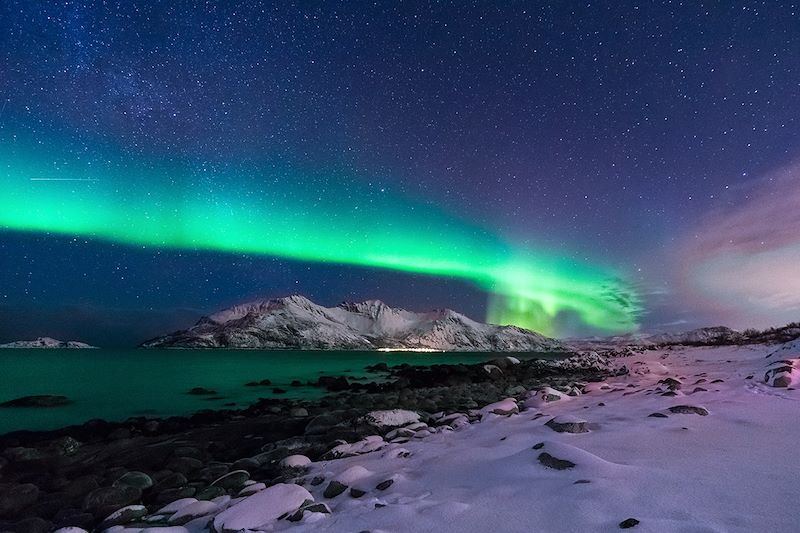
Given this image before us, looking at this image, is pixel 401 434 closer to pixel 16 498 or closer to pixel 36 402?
pixel 16 498

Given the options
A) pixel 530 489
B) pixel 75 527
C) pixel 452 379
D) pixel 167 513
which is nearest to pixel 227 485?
pixel 167 513

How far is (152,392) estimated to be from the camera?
2791 centimetres

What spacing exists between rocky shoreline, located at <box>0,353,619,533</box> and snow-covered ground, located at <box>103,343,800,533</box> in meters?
0.78

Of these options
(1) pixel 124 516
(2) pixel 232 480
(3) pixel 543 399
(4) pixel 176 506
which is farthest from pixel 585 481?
(3) pixel 543 399

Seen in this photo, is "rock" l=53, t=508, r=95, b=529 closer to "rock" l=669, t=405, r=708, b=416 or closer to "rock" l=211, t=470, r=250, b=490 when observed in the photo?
"rock" l=211, t=470, r=250, b=490

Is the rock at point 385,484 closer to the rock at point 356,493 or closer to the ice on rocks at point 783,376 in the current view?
the rock at point 356,493

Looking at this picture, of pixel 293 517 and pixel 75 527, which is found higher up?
pixel 293 517

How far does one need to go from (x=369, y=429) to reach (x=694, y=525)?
8.38m

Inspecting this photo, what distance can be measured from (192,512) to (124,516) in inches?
50.7

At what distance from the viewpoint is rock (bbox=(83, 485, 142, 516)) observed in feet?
20.6

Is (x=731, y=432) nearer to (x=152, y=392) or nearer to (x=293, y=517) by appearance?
(x=293, y=517)

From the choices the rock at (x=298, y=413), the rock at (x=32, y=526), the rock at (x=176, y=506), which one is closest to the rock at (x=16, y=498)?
the rock at (x=32, y=526)

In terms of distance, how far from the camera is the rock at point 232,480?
691cm

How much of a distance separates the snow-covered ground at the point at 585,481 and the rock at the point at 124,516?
1.31 metres
